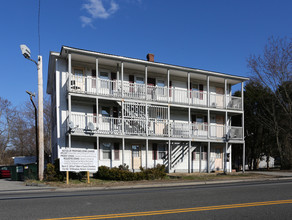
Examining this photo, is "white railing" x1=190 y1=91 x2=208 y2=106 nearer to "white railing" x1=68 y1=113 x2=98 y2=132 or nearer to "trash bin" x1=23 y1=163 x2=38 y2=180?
"white railing" x1=68 y1=113 x2=98 y2=132

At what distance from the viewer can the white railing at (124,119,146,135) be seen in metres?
20.2

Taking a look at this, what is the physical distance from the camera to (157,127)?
70.1 ft

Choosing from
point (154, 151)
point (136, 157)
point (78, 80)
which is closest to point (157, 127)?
point (154, 151)

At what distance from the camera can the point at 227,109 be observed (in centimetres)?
2456

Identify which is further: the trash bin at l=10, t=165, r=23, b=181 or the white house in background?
the trash bin at l=10, t=165, r=23, b=181

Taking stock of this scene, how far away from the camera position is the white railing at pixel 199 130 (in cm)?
2278

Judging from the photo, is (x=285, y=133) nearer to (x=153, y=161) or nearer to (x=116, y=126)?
(x=153, y=161)

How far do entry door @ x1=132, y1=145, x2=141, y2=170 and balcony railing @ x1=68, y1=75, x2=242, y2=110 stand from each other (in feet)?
13.0

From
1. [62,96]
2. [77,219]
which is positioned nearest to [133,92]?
[62,96]

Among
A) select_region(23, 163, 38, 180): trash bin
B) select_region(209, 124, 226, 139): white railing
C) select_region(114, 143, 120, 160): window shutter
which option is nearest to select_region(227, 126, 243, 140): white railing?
select_region(209, 124, 226, 139): white railing

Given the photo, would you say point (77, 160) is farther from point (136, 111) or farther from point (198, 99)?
point (198, 99)

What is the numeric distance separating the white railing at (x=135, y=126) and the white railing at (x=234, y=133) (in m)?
7.77

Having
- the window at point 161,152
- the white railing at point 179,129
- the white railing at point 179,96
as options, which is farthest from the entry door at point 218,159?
the white railing at point 179,96

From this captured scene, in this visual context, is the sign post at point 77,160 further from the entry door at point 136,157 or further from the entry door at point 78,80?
the entry door at point 136,157
